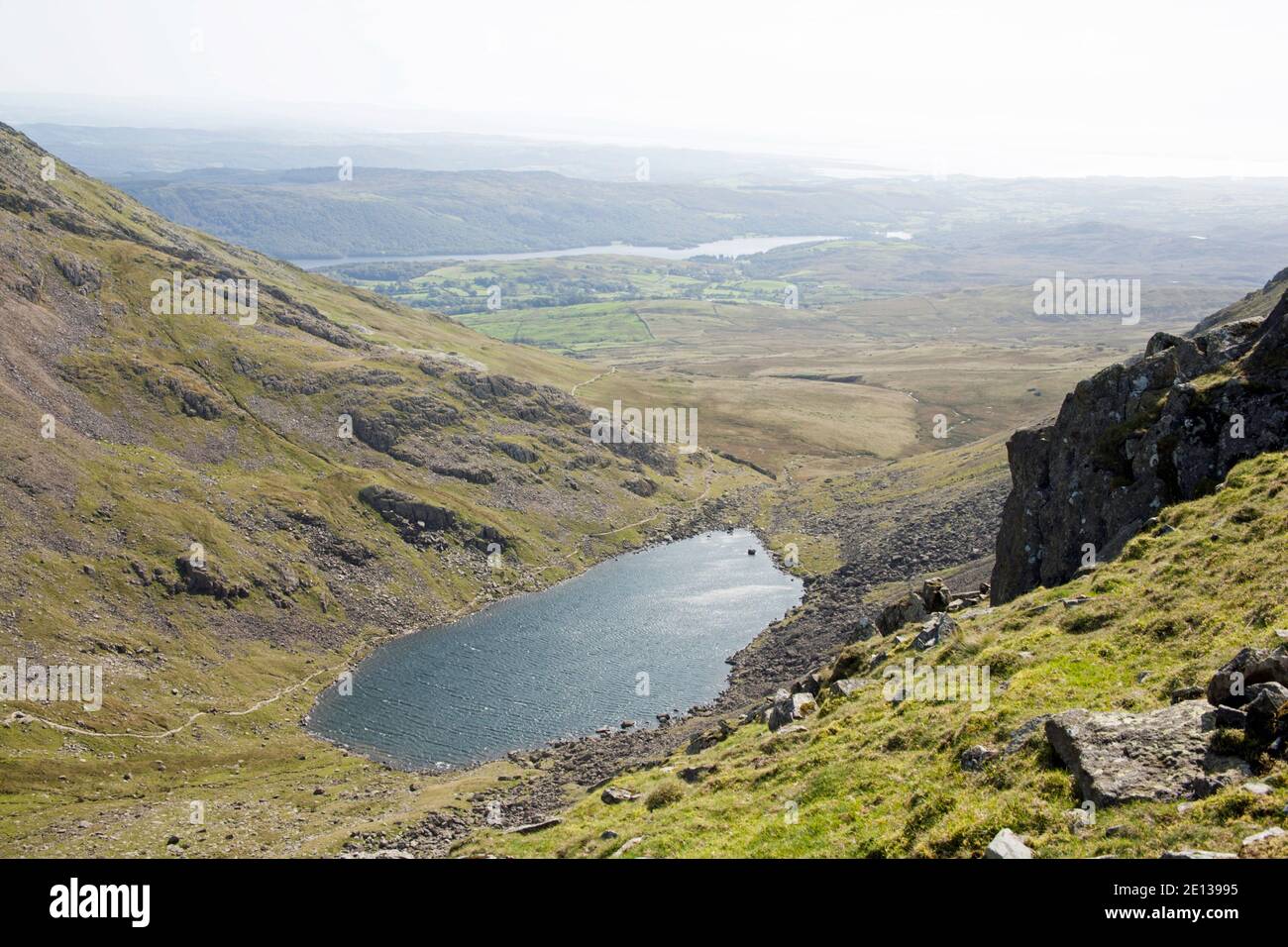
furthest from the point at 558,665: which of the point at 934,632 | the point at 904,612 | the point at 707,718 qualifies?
the point at 934,632

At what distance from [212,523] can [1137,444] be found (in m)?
111

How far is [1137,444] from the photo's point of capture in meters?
58.6

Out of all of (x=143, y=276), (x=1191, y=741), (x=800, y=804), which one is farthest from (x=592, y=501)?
(x=1191, y=741)

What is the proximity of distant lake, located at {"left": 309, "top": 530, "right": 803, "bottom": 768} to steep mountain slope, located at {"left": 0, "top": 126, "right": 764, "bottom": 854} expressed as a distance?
5.12 meters

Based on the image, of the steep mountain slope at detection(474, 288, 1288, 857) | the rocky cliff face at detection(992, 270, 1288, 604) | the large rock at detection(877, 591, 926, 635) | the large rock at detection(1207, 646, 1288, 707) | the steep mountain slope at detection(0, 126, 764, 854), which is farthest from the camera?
the steep mountain slope at detection(0, 126, 764, 854)

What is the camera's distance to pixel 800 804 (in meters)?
36.1

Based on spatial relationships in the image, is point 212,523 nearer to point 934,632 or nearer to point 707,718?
point 707,718

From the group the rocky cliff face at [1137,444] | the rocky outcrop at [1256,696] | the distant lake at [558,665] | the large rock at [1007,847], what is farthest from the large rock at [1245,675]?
the distant lake at [558,665]

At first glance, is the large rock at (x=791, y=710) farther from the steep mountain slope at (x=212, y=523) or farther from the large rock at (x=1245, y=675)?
the steep mountain slope at (x=212, y=523)

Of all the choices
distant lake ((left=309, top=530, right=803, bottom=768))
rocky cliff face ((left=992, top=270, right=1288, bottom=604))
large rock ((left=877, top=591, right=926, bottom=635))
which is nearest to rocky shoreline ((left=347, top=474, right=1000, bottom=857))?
distant lake ((left=309, top=530, right=803, bottom=768))

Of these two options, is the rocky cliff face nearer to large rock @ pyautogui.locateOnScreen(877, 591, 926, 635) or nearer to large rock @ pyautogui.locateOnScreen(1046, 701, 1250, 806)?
large rock @ pyautogui.locateOnScreen(877, 591, 926, 635)

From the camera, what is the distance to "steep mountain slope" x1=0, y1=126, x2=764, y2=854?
8788 centimetres
